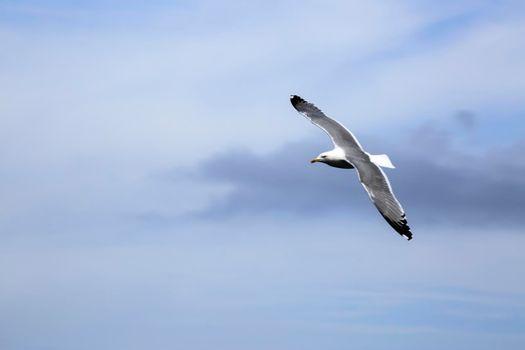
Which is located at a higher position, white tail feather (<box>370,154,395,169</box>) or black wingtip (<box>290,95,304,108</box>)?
black wingtip (<box>290,95,304,108</box>)

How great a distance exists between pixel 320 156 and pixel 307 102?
17.4ft

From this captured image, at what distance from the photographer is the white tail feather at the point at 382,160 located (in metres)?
42.5

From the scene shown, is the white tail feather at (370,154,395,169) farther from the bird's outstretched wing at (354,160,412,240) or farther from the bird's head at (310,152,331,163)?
the bird's head at (310,152,331,163)

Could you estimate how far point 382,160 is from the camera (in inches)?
1694

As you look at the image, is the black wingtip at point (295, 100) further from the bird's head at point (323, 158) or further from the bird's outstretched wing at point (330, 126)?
the bird's head at point (323, 158)

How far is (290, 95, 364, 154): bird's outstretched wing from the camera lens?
1806 inches

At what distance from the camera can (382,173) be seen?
4125cm

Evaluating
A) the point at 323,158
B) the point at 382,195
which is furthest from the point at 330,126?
the point at 382,195

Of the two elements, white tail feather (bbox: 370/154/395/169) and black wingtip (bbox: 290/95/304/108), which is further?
black wingtip (bbox: 290/95/304/108)

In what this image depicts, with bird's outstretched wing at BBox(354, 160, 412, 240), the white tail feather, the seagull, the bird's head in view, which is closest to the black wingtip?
the seagull

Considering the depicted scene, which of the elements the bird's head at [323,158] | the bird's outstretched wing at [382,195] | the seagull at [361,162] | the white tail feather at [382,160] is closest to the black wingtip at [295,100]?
the seagull at [361,162]

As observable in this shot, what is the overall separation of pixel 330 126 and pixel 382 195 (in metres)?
8.65

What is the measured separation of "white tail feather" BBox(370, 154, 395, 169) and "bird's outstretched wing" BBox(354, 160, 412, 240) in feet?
1.17

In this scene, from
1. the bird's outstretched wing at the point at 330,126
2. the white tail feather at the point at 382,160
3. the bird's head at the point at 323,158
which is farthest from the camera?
the bird's outstretched wing at the point at 330,126
